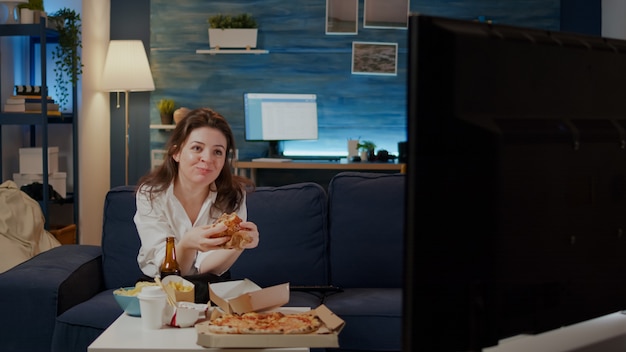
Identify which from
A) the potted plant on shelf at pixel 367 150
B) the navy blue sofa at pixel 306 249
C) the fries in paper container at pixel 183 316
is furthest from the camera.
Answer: the potted plant on shelf at pixel 367 150

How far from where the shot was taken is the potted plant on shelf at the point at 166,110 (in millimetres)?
6688

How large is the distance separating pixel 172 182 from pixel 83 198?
141 inches

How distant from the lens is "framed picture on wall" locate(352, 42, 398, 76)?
22.2ft

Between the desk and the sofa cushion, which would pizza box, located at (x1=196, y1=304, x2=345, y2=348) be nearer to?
the sofa cushion

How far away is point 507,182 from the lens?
31.7 inches

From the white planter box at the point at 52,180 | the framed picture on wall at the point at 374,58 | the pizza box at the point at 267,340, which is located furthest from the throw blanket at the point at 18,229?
the framed picture on wall at the point at 374,58

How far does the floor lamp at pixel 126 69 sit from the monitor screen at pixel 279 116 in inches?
31.3

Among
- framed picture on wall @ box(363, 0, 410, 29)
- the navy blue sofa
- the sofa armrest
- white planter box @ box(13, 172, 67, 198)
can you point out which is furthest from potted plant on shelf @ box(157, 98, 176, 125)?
the sofa armrest

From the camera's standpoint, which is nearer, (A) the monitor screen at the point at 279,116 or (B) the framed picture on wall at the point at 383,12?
(A) the monitor screen at the point at 279,116

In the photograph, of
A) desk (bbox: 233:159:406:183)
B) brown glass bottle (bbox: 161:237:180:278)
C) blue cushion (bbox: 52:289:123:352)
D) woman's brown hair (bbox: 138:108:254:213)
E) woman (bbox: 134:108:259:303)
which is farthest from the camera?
desk (bbox: 233:159:406:183)

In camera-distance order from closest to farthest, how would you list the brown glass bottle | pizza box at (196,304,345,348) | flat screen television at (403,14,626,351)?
flat screen television at (403,14,626,351) → pizza box at (196,304,345,348) → the brown glass bottle

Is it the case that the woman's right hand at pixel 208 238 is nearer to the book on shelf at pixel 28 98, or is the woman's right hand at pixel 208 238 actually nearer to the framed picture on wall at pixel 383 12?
the book on shelf at pixel 28 98

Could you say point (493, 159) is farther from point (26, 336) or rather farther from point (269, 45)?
point (269, 45)

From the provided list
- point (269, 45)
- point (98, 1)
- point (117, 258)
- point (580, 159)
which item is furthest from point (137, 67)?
point (580, 159)
